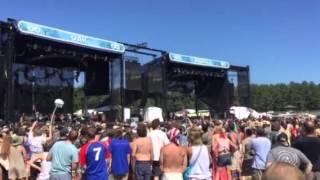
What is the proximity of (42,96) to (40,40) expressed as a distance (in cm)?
601

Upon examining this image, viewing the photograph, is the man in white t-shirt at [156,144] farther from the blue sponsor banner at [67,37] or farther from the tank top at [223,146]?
the blue sponsor banner at [67,37]

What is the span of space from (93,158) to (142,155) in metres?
1.82

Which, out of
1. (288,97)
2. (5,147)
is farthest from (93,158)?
(288,97)

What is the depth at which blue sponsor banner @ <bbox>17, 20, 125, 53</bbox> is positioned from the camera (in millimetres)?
20453

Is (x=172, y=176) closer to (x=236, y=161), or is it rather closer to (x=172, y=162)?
(x=172, y=162)

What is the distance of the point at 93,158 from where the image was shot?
26.1ft

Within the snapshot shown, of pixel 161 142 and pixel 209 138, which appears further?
pixel 209 138

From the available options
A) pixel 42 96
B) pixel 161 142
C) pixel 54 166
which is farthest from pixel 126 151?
pixel 42 96

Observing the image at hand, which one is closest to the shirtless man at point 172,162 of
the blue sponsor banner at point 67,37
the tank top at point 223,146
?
the tank top at point 223,146

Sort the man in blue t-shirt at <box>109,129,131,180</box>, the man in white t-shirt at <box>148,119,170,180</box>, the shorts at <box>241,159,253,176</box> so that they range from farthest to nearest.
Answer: the shorts at <box>241,159,253,176</box>
the man in white t-shirt at <box>148,119,170,180</box>
the man in blue t-shirt at <box>109,129,131,180</box>

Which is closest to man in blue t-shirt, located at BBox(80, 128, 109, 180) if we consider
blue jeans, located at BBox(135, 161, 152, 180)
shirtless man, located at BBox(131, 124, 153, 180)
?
shirtless man, located at BBox(131, 124, 153, 180)

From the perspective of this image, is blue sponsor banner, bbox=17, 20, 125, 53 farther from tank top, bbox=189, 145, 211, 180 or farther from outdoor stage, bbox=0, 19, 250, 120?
tank top, bbox=189, 145, 211, 180

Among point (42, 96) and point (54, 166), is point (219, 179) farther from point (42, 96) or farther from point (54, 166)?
point (42, 96)

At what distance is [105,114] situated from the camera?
87.1 feet
